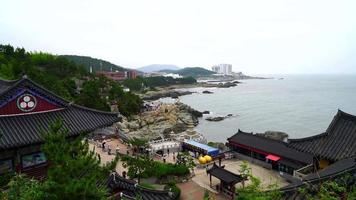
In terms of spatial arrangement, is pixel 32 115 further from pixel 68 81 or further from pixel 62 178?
pixel 68 81

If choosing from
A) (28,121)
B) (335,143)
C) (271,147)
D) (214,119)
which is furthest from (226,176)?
(214,119)

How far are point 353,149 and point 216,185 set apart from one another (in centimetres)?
1597

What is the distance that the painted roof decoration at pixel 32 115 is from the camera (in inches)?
438

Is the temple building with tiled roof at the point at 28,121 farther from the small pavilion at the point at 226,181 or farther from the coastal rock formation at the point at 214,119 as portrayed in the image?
the coastal rock formation at the point at 214,119

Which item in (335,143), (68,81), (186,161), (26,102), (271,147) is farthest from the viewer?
(68,81)

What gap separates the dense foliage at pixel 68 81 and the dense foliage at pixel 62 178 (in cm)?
2282

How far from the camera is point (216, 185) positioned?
26.5m

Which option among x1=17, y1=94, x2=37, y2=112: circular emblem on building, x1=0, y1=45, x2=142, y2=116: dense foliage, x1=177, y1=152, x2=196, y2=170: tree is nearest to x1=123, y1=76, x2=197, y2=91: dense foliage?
x1=0, y1=45, x2=142, y2=116: dense foliage

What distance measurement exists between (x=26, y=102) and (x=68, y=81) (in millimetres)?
57269

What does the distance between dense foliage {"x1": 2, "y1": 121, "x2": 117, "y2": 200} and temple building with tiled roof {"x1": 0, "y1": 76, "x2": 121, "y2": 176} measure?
4057 millimetres

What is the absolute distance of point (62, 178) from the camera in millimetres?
7254

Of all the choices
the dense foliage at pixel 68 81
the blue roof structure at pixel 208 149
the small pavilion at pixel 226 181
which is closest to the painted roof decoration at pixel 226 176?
the small pavilion at pixel 226 181

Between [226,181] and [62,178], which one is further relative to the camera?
[226,181]

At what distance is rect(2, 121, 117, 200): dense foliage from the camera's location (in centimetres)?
664
